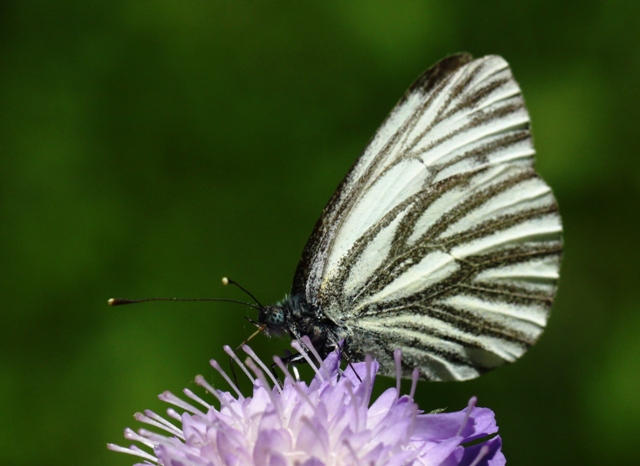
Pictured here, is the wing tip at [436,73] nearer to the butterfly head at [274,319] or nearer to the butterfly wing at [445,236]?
the butterfly wing at [445,236]

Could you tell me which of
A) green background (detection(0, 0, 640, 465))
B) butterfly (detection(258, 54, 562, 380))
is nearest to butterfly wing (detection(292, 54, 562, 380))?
butterfly (detection(258, 54, 562, 380))

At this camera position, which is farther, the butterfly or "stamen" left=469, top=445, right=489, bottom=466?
the butterfly

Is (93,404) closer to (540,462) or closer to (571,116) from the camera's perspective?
(540,462)

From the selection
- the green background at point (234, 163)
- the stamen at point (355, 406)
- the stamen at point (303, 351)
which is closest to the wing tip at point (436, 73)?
the stamen at point (303, 351)

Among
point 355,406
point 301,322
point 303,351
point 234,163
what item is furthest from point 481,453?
point 234,163

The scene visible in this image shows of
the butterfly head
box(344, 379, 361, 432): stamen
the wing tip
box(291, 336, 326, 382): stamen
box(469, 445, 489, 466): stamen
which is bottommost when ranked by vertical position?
box(469, 445, 489, 466): stamen

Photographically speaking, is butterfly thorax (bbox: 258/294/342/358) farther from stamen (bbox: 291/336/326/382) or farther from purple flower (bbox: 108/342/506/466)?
purple flower (bbox: 108/342/506/466)

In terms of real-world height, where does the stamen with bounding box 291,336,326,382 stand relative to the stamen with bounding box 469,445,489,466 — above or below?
above
